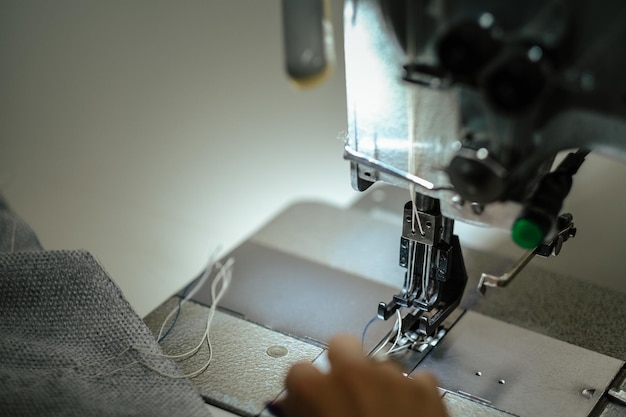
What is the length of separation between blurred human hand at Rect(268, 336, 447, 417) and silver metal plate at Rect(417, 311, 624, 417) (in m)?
0.23

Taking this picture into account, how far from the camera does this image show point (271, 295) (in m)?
1.57

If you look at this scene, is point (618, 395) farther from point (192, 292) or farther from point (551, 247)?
point (192, 292)

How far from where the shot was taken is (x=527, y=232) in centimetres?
114

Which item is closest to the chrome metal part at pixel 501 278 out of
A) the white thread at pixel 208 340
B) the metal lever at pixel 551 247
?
the metal lever at pixel 551 247

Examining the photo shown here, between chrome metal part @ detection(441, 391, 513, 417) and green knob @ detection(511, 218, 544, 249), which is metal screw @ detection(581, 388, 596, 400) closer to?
chrome metal part @ detection(441, 391, 513, 417)

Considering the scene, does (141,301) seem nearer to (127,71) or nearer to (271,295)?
(271,295)

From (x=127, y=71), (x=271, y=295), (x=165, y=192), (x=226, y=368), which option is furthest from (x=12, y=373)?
(x=127, y=71)

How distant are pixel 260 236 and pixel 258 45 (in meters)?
1.10

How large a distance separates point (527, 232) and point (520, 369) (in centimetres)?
32

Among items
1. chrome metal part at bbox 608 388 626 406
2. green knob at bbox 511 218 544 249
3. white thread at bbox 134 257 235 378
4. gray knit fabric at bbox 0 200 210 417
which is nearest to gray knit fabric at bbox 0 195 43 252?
gray knit fabric at bbox 0 200 210 417

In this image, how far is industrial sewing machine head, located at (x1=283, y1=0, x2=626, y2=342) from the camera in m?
1.04

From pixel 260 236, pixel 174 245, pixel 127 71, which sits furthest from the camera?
pixel 127 71

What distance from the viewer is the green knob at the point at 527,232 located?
3.70ft

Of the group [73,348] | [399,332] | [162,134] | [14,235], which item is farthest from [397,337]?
[162,134]
